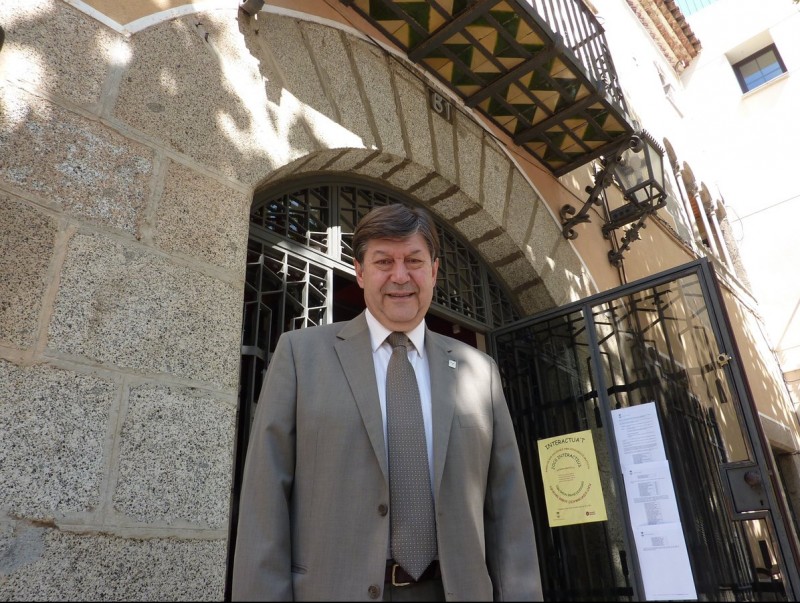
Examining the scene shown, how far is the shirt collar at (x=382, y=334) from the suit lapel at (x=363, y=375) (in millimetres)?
16

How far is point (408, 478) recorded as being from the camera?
166cm

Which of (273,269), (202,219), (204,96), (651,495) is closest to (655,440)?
(651,495)

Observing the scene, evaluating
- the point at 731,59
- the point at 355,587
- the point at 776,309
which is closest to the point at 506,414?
the point at 355,587

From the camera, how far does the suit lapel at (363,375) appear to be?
167 centimetres

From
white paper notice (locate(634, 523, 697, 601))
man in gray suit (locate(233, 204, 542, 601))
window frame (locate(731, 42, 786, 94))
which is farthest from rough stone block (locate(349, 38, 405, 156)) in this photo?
window frame (locate(731, 42, 786, 94))

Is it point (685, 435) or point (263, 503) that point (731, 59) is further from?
point (263, 503)

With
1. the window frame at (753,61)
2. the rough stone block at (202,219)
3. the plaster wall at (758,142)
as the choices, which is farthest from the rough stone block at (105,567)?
the window frame at (753,61)

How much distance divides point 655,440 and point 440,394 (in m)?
2.47

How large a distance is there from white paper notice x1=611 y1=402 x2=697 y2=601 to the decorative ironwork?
2505 millimetres

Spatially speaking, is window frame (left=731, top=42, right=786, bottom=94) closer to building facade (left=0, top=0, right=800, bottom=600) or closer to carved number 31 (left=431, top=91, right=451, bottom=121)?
building facade (left=0, top=0, right=800, bottom=600)

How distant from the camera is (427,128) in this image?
14.5ft

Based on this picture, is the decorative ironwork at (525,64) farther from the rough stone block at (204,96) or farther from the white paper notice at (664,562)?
the white paper notice at (664,562)

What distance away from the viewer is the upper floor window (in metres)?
13.6

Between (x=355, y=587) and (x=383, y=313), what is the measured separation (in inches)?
30.6
